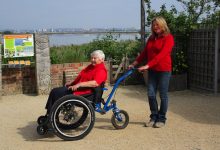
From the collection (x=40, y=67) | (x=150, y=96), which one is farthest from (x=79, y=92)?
(x=40, y=67)

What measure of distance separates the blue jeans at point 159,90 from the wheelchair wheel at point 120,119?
0.43m

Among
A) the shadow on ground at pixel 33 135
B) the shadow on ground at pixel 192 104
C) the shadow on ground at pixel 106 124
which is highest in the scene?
the shadow on ground at pixel 192 104

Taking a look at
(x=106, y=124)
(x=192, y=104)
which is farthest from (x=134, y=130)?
(x=192, y=104)

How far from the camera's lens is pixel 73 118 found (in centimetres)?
579

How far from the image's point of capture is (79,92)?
5.78m

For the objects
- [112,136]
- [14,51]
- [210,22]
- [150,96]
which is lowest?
[112,136]

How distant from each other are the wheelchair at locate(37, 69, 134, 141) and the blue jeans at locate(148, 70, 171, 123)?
1.54 feet

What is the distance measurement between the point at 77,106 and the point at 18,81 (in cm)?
429

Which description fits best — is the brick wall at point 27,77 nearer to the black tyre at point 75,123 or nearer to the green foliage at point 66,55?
the green foliage at point 66,55

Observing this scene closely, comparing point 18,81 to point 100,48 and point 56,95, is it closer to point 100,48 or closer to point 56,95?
point 100,48

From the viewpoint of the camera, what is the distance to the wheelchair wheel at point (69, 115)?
5.46 m

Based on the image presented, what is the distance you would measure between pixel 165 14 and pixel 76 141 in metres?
5.77

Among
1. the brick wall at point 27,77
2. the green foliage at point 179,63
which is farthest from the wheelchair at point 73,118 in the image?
the green foliage at point 179,63

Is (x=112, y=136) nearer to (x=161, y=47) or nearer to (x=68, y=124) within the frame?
(x=68, y=124)
